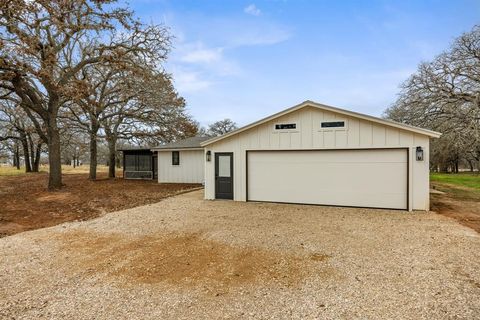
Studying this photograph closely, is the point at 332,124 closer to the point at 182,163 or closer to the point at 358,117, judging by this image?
the point at 358,117

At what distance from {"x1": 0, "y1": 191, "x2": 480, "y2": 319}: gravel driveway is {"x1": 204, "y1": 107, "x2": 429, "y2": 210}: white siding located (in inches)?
63.3

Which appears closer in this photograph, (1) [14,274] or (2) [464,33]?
(1) [14,274]

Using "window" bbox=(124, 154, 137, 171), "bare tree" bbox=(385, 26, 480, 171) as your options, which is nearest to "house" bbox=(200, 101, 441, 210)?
"bare tree" bbox=(385, 26, 480, 171)

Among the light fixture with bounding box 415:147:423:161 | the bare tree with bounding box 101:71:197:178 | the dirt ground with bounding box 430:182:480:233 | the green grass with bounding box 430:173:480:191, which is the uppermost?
the bare tree with bounding box 101:71:197:178

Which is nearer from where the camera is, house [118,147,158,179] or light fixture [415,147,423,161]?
light fixture [415,147,423,161]

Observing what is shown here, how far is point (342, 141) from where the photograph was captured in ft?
30.6

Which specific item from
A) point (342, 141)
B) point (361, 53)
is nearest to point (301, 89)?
point (361, 53)

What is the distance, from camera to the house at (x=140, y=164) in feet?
70.0

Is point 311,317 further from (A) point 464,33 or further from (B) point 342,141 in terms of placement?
(A) point 464,33

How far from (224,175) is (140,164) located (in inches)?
502

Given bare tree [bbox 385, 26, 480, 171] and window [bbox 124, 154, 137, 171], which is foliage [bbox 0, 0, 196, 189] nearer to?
window [bbox 124, 154, 137, 171]

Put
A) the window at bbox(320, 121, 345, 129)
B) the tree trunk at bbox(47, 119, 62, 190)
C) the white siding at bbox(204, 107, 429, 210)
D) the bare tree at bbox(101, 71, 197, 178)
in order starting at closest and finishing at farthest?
the white siding at bbox(204, 107, 429, 210) < the window at bbox(320, 121, 345, 129) < the tree trunk at bbox(47, 119, 62, 190) < the bare tree at bbox(101, 71, 197, 178)

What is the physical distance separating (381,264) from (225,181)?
7.13 m

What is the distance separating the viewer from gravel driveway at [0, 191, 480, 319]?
10.5ft
